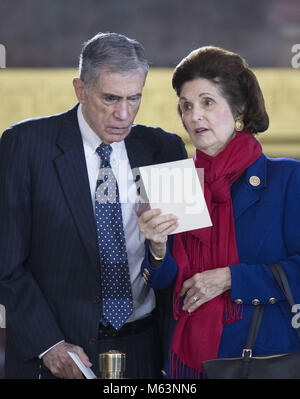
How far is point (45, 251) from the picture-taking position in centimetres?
241

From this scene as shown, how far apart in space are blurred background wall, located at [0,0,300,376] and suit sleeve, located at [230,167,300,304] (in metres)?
2.88

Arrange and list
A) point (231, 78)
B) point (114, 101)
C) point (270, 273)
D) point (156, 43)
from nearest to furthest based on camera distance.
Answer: point (270, 273) < point (231, 78) < point (114, 101) < point (156, 43)

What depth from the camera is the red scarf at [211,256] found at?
2.18 m

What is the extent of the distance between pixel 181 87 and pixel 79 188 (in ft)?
1.57

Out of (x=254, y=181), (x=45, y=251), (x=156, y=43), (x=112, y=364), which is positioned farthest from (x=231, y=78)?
(x=156, y=43)

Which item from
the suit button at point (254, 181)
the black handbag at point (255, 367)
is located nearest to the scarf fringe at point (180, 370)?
the black handbag at point (255, 367)

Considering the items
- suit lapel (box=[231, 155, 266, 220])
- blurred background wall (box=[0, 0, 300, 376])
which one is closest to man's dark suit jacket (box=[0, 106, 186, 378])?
suit lapel (box=[231, 155, 266, 220])

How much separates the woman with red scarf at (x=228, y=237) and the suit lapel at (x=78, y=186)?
0.24 meters

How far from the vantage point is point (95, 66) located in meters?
2.34

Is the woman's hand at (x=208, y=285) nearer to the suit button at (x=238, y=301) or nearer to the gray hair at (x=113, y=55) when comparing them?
the suit button at (x=238, y=301)

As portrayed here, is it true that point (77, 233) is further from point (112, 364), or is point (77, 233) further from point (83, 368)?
point (112, 364)

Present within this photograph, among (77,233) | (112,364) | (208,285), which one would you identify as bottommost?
(112,364)

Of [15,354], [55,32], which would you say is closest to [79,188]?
[15,354]

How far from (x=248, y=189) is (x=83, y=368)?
728mm
